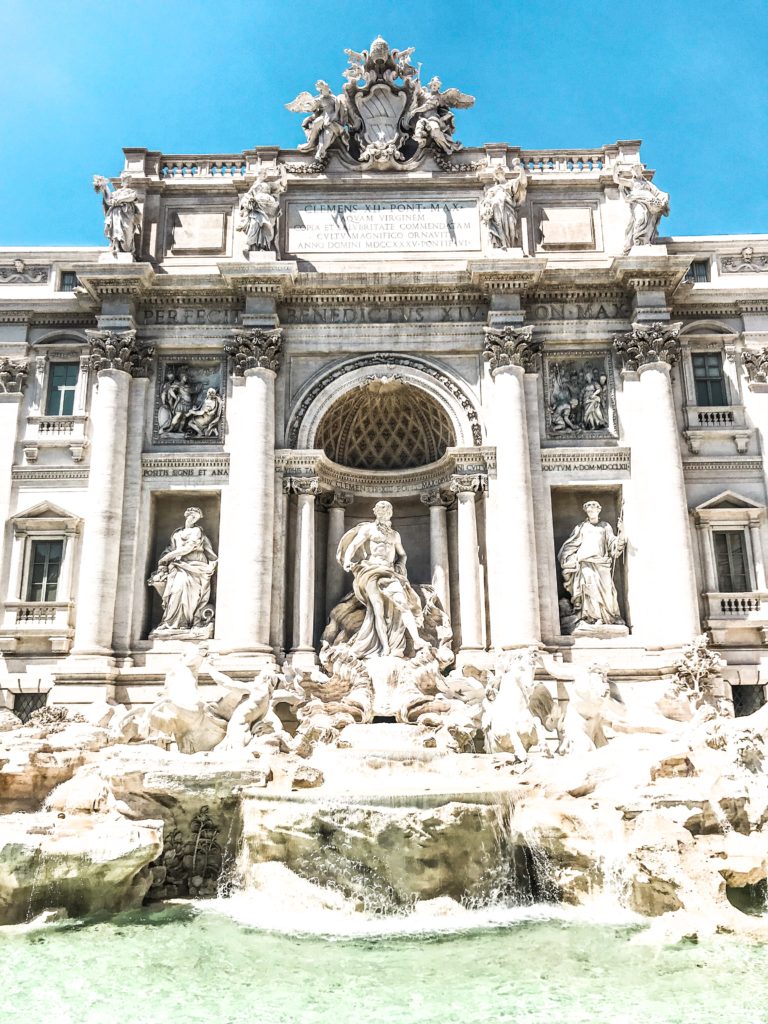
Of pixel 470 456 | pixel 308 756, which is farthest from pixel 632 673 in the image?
pixel 308 756

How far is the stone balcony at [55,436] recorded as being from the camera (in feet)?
67.4

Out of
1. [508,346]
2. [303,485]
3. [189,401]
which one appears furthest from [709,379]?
[189,401]

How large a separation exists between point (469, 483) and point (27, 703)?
1103cm

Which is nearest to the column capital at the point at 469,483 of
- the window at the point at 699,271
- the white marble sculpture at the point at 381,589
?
the white marble sculpture at the point at 381,589

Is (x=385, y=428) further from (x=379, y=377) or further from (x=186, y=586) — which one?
(x=186, y=586)

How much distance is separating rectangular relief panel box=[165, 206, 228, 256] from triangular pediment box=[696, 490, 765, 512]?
43.5 ft

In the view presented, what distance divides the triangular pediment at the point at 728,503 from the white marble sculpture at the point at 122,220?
1491 centimetres

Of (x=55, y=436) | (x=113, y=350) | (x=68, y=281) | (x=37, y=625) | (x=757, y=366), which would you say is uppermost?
(x=68, y=281)

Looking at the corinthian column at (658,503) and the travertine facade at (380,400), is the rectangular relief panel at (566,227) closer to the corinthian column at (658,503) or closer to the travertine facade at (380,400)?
the travertine facade at (380,400)

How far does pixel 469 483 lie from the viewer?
65.3 feet

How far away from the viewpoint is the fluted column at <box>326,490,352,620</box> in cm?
2064

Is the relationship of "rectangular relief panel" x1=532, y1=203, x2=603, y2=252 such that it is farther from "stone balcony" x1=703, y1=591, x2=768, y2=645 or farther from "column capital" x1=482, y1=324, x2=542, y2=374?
"stone balcony" x1=703, y1=591, x2=768, y2=645

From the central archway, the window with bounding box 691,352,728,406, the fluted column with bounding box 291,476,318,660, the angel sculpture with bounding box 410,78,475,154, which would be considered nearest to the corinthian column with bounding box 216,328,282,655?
the fluted column with bounding box 291,476,318,660

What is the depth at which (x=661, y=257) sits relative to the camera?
2012cm
